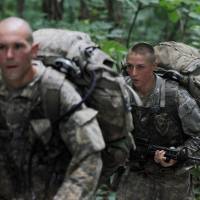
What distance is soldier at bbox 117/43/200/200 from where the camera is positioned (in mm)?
5238

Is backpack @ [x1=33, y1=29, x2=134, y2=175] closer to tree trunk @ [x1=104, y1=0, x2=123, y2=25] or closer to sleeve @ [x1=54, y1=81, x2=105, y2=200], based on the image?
sleeve @ [x1=54, y1=81, x2=105, y2=200]

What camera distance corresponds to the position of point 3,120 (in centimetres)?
365

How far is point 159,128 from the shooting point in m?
5.39

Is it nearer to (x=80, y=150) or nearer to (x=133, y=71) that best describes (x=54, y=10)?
(x=133, y=71)

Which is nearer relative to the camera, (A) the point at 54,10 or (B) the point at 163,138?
(B) the point at 163,138

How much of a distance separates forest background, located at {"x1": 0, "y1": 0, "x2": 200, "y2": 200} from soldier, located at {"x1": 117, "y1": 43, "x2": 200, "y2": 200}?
1768 millimetres

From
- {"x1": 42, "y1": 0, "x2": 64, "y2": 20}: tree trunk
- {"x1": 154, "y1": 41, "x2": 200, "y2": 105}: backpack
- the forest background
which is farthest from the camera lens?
{"x1": 42, "y1": 0, "x2": 64, "y2": 20}: tree trunk

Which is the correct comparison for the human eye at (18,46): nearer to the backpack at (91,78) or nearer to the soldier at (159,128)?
the backpack at (91,78)

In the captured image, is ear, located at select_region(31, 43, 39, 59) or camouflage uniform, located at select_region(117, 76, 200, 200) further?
camouflage uniform, located at select_region(117, 76, 200, 200)

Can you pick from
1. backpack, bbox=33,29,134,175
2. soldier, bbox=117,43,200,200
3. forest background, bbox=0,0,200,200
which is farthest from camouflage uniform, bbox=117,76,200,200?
forest background, bbox=0,0,200,200

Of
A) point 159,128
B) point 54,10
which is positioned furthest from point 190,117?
point 54,10

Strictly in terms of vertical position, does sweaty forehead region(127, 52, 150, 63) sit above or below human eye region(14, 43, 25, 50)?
below

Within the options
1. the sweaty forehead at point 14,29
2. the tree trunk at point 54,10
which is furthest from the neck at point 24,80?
the tree trunk at point 54,10

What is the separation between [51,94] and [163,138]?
226cm
